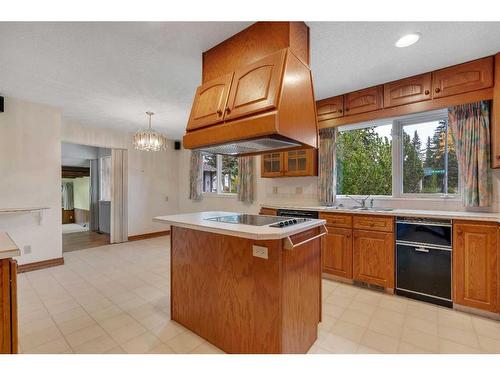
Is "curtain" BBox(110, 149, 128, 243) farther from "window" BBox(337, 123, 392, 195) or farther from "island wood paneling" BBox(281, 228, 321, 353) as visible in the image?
"island wood paneling" BBox(281, 228, 321, 353)

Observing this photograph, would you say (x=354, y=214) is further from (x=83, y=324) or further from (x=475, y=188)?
(x=83, y=324)

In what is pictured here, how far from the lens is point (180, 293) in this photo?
2137 mm

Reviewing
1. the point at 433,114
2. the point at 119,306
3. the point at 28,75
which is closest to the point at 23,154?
the point at 28,75

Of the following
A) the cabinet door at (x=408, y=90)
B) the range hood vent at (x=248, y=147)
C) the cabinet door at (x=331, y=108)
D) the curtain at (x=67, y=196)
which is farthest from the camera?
the curtain at (x=67, y=196)

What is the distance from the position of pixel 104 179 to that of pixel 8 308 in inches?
228

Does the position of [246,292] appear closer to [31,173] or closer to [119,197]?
[31,173]

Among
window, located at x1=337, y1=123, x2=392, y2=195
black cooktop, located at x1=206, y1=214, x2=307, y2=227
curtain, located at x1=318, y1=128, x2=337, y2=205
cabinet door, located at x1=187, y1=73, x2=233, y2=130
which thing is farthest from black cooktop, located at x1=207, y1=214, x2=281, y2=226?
window, located at x1=337, y1=123, x2=392, y2=195

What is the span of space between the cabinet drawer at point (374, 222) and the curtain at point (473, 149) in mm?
809

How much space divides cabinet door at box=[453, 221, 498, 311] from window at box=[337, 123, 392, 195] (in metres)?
1.13

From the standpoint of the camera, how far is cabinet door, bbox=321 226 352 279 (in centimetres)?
303

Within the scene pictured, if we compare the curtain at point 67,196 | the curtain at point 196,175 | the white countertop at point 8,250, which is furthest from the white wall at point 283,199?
the curtain at point 67,196

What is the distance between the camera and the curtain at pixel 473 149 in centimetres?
247

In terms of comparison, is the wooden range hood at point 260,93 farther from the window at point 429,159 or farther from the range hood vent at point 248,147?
the window at point 429,159
